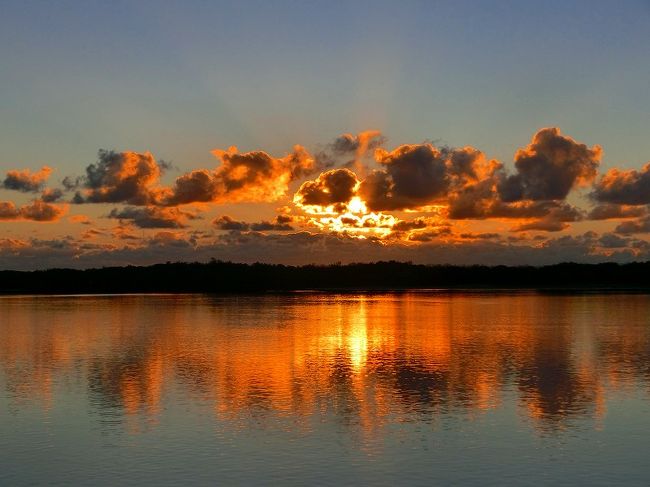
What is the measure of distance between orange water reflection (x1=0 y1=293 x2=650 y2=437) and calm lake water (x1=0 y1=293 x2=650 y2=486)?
16cm

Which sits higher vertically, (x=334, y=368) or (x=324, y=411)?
(x=334, y=368)

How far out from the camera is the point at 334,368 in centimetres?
4703

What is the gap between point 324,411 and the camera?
1294 inches

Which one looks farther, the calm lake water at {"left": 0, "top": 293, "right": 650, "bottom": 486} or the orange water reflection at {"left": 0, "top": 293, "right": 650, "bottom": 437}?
the orange water reflection at {"left": 0, "top": 293, "right": 650, "bottom": 437}

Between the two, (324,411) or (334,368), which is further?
(334,368)

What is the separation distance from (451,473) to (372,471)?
2.30 metres

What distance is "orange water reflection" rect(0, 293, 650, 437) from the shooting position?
3422 centimetres

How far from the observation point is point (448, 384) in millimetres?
40312

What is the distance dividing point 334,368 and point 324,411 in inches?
558

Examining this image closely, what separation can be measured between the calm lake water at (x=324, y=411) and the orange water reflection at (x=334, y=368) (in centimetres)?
16

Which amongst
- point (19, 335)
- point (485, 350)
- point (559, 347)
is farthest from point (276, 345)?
point (19, 335)

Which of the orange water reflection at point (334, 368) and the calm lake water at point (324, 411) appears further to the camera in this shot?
the orange water reflection at point (334, 368)

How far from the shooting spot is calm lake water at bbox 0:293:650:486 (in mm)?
24297

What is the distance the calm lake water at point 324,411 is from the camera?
79.7 feet
